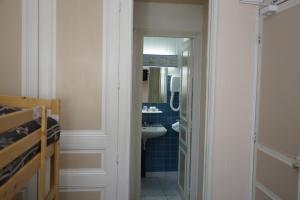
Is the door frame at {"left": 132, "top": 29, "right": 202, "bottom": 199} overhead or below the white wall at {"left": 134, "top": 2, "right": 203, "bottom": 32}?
below

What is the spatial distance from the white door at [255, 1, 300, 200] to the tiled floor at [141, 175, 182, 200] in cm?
169

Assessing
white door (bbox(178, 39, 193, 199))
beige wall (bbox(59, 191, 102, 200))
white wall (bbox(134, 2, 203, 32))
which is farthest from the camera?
white door (bbox(178, 39, 193, 199))

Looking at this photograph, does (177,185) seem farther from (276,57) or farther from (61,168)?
(276,57)

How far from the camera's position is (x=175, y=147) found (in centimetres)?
439

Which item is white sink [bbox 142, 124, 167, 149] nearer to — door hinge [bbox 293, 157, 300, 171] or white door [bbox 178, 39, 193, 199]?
white door [bbox 178, 39, 193, 199]

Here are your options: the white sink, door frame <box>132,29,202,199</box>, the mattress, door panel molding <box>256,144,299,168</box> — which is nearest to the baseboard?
the white sink

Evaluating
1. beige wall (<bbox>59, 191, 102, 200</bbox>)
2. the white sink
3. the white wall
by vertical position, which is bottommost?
beige wall (<bbox>59, 191, 102, 200</bbox>)

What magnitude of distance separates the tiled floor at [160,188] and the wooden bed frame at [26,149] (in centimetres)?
193

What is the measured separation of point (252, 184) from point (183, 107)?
5.02ft

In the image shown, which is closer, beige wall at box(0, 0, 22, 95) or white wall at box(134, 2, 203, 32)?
beige wall at box(0, 0, 22, 95)

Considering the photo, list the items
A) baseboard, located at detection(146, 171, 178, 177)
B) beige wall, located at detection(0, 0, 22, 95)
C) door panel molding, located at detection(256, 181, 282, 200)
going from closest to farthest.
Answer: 1. door panel molding, located at detection(256, 181, 282, 200)
2. beige wall, located at detection(0, 0, 22, 95)
3. baseboard, located at detection(146, 171, 178, 177)

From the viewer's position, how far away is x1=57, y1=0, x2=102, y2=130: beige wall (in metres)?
2.23

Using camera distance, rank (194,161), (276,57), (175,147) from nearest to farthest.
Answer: (276,57), (194,161), (175,147)

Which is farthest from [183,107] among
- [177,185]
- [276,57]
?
[276,57]
